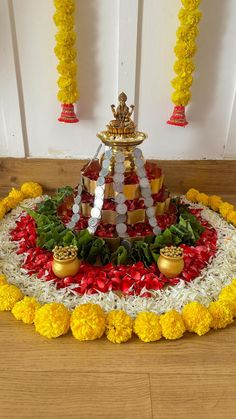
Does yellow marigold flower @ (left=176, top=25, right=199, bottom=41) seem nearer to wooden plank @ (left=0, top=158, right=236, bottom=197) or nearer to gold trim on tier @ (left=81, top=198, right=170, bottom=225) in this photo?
wooden plank @ (left=0, top=158, right=236, bottom=197)

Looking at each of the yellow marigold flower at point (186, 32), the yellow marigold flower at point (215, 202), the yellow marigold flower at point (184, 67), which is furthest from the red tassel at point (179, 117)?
the yellow marigold flower at point (215, 202)

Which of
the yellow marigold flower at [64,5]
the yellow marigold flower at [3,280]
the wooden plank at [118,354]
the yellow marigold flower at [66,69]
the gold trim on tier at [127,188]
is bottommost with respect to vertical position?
the wooden plank at [118,354]

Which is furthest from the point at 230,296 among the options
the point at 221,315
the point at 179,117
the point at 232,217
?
the point at 179,117

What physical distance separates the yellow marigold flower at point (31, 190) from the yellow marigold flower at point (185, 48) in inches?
34.6

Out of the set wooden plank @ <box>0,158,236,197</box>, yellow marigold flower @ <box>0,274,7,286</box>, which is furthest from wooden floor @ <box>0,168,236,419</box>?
wooden plank @ <box>0,158,236,197</box>

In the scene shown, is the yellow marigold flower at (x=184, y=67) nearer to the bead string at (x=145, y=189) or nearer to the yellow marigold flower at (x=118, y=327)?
the bead string at (x=145, y=189)

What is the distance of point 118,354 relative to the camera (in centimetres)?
86

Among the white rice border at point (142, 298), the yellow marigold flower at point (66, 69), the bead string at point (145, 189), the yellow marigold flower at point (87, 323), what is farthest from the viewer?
the yellow marigold flower at point (66, 69)

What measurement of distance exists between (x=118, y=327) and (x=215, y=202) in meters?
0.89

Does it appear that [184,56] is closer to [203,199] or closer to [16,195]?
[203,199]

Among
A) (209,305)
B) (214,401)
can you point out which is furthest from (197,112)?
(214,401)

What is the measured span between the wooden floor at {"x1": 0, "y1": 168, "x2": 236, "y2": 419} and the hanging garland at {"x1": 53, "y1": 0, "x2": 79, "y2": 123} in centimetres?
95

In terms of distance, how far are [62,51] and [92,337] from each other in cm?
112

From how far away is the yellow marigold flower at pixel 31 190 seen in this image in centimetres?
162
